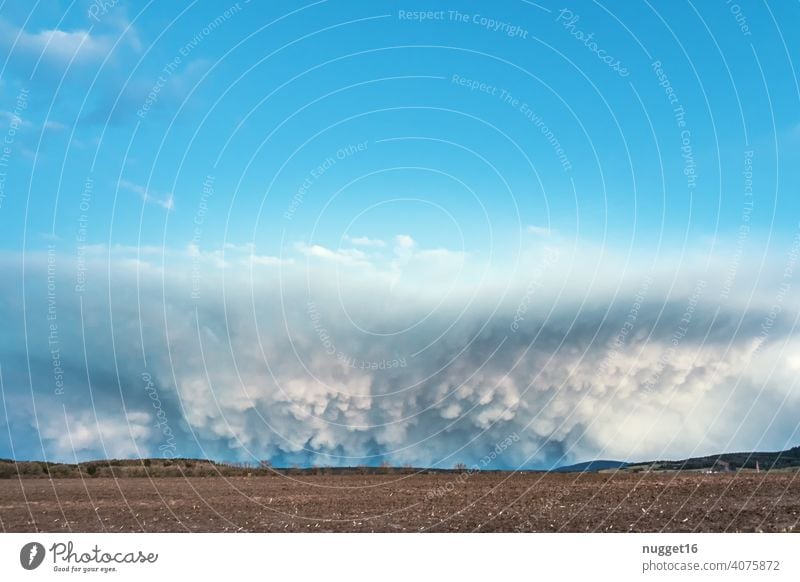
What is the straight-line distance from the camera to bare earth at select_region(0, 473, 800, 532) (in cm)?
3419

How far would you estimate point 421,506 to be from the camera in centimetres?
4022
